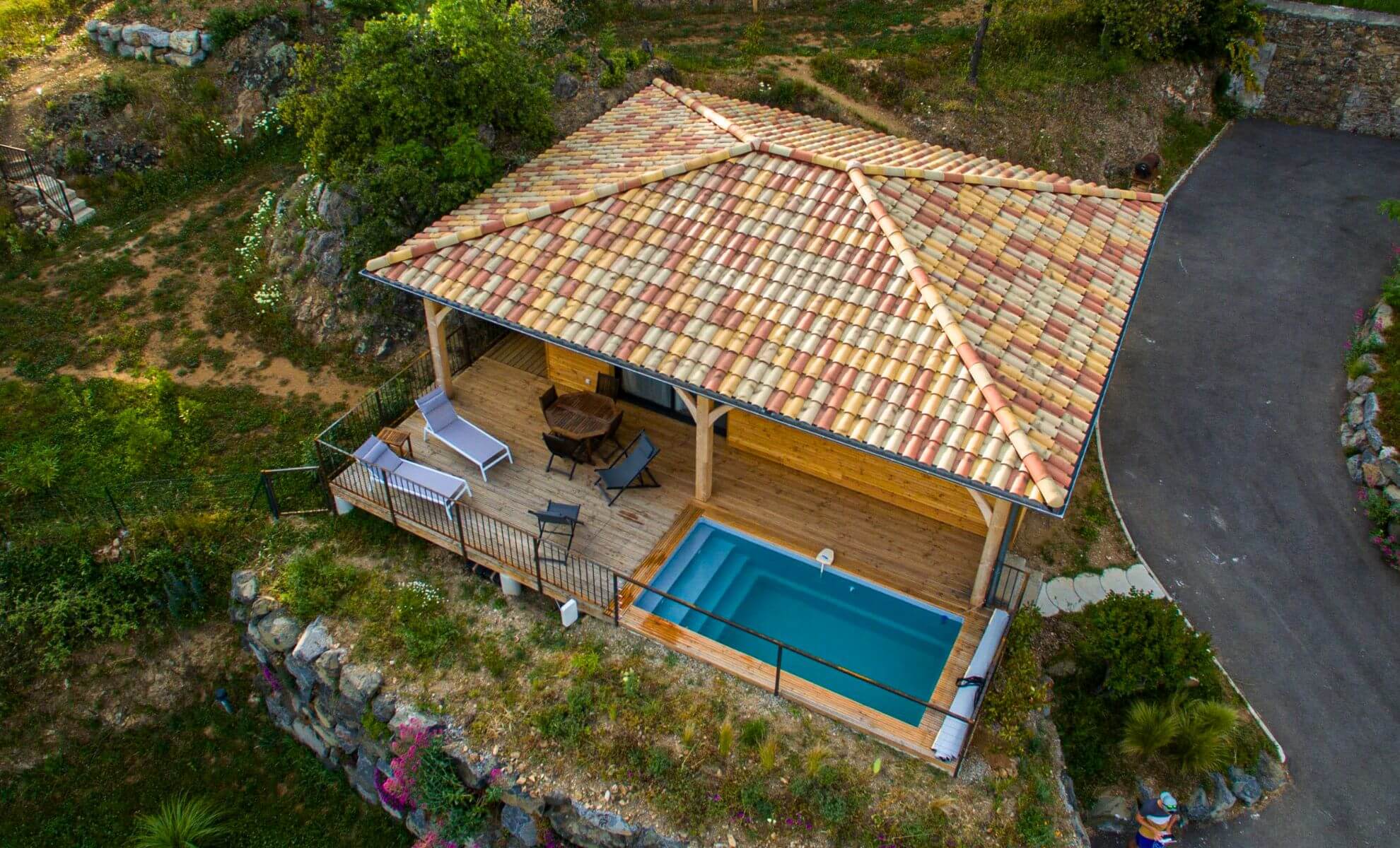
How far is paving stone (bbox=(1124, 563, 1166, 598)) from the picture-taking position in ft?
53.7

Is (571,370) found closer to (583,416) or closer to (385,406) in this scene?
(583,416)

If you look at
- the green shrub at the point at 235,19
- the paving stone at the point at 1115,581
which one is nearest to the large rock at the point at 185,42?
the green shrub at the point at 235,19

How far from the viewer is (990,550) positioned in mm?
13062

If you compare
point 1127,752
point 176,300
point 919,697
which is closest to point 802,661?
point 919,697

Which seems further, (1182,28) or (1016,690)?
(1182,28)

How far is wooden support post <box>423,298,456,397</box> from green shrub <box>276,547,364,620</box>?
349 cm

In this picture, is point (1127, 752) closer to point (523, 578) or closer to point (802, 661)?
point (802, 661)

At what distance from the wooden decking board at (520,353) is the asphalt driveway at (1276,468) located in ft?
36.5

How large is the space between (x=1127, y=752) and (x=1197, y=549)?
4.76 meters

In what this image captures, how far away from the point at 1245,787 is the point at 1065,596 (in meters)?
3.73

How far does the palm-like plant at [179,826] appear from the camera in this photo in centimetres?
1362

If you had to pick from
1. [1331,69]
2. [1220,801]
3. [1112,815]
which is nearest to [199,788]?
[1112,815]

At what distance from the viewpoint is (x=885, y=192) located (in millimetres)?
14578

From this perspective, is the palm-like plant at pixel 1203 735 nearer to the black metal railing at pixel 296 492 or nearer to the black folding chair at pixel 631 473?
the black folding chair at pixel 631 473
